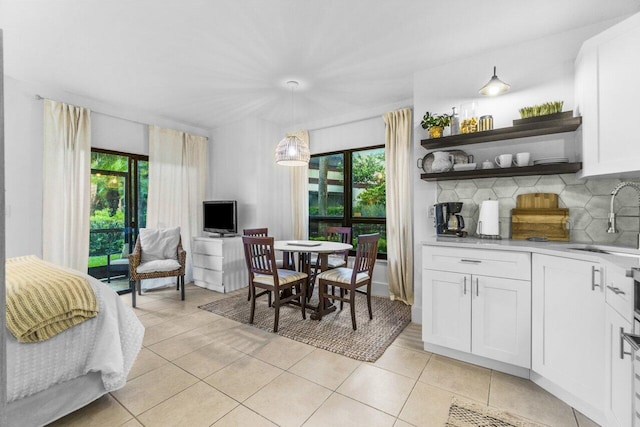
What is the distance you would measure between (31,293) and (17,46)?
241cm

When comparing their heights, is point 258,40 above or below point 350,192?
above

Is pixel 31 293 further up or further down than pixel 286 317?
further up

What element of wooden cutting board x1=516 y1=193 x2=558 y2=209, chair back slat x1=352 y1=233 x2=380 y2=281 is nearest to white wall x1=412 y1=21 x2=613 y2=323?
wooden cutting board x1=516 y1=193 x2=558 y2=209

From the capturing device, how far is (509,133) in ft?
7.82

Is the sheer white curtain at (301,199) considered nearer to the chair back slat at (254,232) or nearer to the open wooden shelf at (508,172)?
the chair back slat at (254,232)

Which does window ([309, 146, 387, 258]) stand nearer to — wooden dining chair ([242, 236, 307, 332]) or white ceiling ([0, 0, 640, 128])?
white ceiling ([0, 0, 640, 128])

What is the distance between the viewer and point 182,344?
2580 millimetres

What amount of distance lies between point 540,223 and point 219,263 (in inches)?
150

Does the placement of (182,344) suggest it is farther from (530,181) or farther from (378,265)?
(530,181)

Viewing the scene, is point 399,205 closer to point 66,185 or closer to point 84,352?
point 84,352

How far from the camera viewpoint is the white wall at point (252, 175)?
4.55 meters

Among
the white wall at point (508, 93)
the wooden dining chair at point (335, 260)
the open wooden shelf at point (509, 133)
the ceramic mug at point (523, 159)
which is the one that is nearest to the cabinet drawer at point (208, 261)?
the wooden dining chair at point (335, 260)

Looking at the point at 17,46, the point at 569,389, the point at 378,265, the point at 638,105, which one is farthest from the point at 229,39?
the point at 569,389

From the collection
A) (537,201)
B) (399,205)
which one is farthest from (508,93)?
(399,205)
